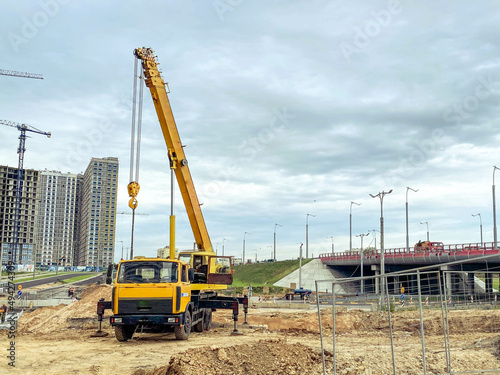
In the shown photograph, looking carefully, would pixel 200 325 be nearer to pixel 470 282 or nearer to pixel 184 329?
pixel 184 329

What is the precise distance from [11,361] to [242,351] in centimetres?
667

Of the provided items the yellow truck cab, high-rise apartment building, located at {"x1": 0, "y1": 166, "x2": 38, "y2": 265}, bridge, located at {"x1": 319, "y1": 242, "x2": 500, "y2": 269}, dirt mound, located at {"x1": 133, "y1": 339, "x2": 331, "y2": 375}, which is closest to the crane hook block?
the yellow truck cab

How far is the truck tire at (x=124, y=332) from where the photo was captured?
1752 centimetres

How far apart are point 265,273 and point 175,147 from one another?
7509cm

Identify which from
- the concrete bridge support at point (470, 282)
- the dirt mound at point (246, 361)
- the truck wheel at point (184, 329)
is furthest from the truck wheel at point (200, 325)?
the concrete bridge support at point (470, 282)

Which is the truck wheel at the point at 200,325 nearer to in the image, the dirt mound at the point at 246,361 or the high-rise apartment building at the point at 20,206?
the dirt mound at the point at 246,361

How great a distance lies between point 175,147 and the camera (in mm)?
23297

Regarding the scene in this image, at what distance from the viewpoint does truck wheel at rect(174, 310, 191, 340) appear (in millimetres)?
17406

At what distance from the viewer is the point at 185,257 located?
21.0 metres

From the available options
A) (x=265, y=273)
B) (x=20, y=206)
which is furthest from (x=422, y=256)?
(x=20, y=206)

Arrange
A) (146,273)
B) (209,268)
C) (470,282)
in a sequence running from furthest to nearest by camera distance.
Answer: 1. (209,268)
2. (146,273)
3. (470,282)

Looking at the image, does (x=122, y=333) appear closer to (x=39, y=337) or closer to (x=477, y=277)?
(x=39, y=337)

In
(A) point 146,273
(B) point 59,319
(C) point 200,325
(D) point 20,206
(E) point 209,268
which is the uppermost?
(D) point 20,206

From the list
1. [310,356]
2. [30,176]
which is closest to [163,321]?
[310,356]
